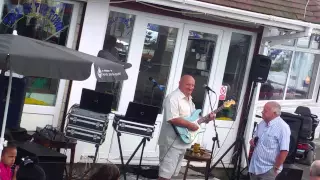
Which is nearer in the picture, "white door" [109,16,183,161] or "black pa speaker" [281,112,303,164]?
"white door" [109,16,183,161]

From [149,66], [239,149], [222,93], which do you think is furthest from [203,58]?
[239,149]

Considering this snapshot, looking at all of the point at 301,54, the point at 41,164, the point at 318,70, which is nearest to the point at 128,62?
the point at 41,164

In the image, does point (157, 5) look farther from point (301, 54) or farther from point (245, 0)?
point (301, 54)

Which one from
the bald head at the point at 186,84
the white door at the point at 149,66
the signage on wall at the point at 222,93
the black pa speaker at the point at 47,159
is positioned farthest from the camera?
the signage on wall at the point at 222,93

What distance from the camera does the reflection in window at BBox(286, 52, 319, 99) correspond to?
526 inches

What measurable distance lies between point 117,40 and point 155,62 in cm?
83

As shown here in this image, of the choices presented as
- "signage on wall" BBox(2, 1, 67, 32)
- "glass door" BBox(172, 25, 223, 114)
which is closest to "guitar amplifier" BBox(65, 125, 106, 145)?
"signage on wall" BBox(2, 1, 67, 32)

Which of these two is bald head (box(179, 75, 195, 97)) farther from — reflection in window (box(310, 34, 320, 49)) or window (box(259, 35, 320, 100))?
reflection in window (box(310, 34, 320, 49))

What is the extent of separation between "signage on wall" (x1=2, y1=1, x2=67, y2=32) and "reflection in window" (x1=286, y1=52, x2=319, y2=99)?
5963 millimetres

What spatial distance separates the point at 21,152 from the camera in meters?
7.06

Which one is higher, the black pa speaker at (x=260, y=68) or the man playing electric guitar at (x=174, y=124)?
the black pa speaker at (x=260, y=68)

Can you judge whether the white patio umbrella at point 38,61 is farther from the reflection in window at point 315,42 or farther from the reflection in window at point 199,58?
the reflection in window at point 315,42

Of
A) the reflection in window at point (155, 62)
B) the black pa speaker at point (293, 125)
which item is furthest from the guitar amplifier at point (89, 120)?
the black pa speaker at point (293, 125)

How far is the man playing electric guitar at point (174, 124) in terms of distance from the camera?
824cm
